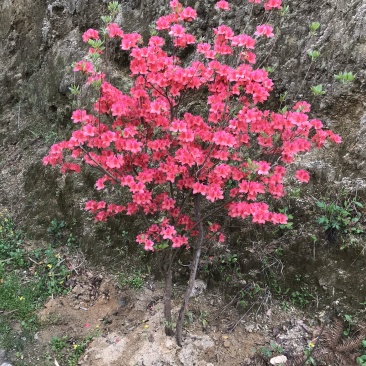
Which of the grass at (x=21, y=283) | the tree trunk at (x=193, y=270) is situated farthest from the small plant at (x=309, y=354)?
the grass at (x=21, y=283)

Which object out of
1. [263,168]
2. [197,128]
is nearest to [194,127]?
[197,128]

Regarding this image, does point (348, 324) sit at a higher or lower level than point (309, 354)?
higher

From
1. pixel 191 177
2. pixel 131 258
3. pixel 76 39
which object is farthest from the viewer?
pixel 76 39

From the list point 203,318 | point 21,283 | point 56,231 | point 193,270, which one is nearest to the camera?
point 193,270

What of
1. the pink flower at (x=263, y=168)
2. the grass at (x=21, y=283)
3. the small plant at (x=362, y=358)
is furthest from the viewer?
the grass at (x=21, y=283)

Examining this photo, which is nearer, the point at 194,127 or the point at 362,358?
the point at 194,127

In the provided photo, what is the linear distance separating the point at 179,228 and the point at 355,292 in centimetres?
157

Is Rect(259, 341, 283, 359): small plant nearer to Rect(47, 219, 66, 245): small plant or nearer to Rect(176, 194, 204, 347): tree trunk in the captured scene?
Rect(176, 194, 204, 347): tree trunk

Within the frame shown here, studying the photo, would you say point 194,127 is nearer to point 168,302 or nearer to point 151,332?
point 168,302

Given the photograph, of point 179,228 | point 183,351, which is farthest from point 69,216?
point 183,351

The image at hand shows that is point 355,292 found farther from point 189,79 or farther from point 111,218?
point 111,218

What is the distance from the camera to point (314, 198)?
354 centimetres

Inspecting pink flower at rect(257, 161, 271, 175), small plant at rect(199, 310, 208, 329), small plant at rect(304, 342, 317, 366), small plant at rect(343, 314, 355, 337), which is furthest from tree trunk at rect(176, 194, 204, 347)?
small plant at rect(343, 314, 355, 337)

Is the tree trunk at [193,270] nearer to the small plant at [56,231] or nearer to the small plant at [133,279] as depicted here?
the small plant at [133,279]
